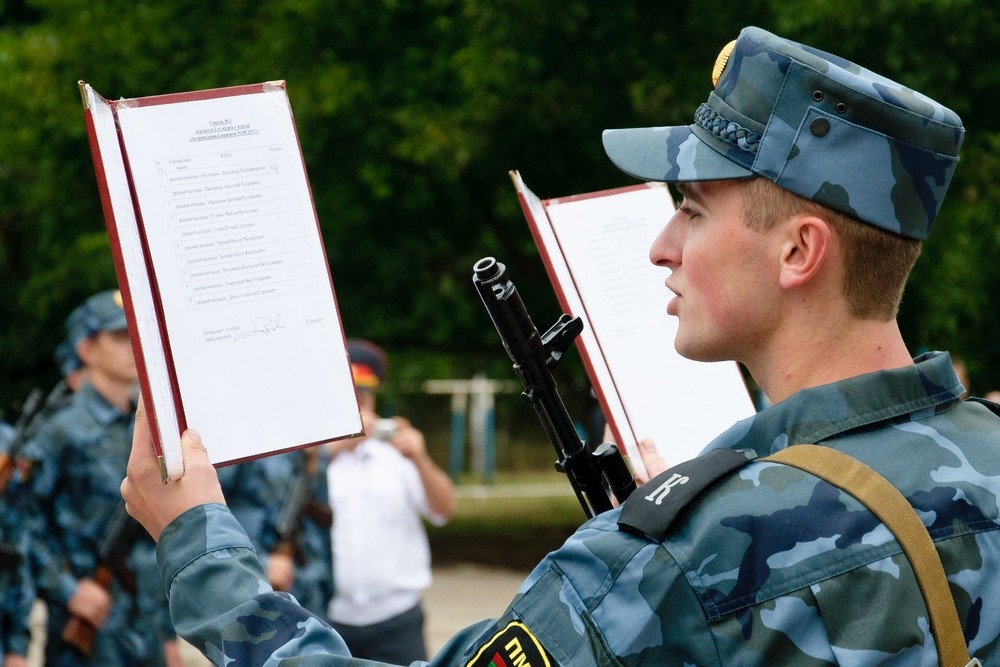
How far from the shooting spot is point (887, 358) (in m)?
1.88

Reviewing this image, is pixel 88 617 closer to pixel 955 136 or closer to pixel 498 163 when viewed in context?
pixel 955 136

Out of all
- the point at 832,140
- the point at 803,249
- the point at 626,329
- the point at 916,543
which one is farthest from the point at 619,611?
the point at 626,329

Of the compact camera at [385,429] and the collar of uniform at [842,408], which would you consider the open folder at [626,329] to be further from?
the compact camera at [385,429]

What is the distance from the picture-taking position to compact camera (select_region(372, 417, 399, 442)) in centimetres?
659

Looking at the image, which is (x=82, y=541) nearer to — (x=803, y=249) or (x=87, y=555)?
(x=87, y=555)

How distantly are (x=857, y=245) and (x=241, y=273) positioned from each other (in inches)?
37.9

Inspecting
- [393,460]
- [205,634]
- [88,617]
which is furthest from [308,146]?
[205,634]

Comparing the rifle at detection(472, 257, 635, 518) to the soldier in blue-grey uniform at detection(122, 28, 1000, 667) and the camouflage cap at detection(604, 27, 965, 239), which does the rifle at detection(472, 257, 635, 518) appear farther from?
the camouflage cap at detection(604, 27, 965, 239)

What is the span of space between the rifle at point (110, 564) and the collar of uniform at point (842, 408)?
412 centimetres

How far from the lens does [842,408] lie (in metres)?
1.79

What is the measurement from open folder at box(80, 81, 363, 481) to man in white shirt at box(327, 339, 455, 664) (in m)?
4.20

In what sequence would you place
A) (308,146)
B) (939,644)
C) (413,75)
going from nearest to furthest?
(939,644)
(308,146)
(413,75)

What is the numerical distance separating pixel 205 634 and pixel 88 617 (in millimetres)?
3843

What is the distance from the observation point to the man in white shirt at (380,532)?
20.8ft
